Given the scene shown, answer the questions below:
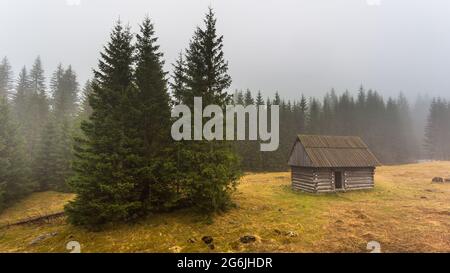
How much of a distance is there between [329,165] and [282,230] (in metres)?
13.3

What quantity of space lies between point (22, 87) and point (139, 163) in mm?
62209

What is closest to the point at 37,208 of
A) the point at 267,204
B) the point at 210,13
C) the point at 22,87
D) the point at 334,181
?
the point at 267,204

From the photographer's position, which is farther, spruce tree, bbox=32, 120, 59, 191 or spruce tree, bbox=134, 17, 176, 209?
spruce tree, bbox=32, 120, 59, 191

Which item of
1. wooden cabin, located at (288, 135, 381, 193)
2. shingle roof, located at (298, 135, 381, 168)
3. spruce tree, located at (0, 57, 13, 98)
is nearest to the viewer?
wooden cabin, located at (288, 135, 381, 193)

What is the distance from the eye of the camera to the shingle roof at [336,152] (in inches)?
1028

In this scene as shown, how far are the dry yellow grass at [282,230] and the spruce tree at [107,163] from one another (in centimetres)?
119

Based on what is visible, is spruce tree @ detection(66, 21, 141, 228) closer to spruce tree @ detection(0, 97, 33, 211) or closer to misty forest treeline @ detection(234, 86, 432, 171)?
spruce tree @ detection(0, 97, 33, 211)

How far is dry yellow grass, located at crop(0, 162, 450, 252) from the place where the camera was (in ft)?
40.5

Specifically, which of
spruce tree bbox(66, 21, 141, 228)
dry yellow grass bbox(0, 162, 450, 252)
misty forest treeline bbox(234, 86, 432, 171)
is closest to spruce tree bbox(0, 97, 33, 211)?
dry yellow grass bbox(0, 162, 450, 252)

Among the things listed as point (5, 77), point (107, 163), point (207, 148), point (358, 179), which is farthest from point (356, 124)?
point (5, 77)

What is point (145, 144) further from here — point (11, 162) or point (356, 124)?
point (356, 124)

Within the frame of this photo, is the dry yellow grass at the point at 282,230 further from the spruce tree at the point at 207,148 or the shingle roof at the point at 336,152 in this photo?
the shingle roof at the point at 336,152

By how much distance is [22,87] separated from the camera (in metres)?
60.7

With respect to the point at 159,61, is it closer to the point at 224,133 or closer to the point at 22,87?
the point at 224,133
